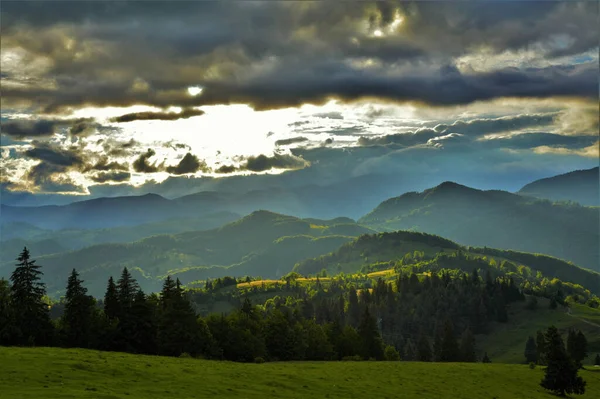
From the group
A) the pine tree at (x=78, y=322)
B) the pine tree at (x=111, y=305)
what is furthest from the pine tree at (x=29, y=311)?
the pine tree at (x=111, y=305)

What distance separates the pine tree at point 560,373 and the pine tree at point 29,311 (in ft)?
290

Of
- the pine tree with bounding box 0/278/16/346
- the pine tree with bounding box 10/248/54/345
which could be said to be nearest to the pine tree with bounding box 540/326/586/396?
the pine tree with bounding box 10/248/54/345

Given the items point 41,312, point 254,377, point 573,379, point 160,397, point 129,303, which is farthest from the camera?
point 129,303

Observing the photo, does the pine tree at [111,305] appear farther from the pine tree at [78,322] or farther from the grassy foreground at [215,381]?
the grassy foreground at [215,381]

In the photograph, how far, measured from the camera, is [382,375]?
95938 millimetres

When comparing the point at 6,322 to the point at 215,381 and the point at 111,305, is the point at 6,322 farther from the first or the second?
the point at 215,381

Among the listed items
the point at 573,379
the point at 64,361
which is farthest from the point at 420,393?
the point at 64,361

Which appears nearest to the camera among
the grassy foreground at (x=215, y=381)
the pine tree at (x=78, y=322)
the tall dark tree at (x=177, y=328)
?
the grassy foreground at (x=215, y=381)

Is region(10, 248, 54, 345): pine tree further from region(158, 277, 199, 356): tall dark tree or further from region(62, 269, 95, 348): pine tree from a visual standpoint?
region(158, 277, 199, 356): tall dark tree

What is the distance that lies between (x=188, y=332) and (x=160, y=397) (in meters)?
57.1

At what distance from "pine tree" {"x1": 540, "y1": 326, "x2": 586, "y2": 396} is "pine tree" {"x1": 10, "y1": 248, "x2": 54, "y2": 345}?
88.5 meters

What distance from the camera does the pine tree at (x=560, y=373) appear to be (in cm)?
9850

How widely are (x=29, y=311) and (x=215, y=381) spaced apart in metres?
48.7

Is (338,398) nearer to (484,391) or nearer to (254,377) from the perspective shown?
(254,377)
